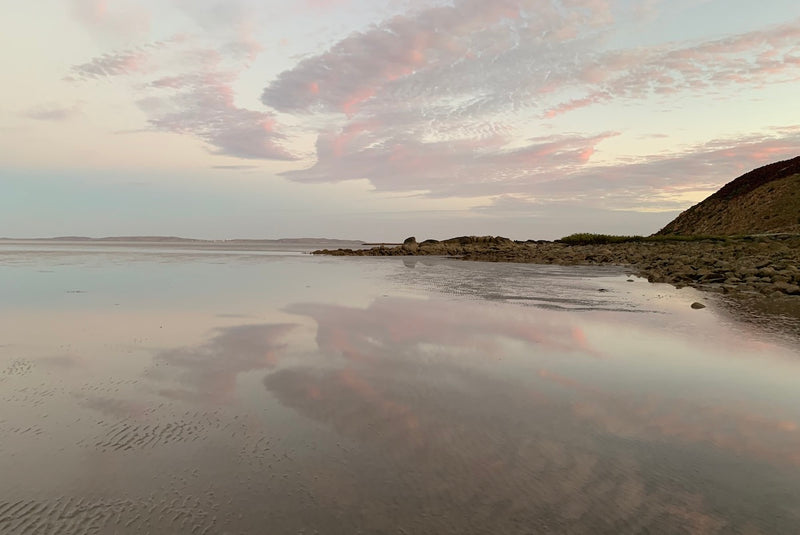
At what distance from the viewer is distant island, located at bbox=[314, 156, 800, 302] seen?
16.0m

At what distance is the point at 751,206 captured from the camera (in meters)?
50.8

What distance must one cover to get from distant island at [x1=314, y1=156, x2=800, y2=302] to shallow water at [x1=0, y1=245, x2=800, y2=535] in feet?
28.5

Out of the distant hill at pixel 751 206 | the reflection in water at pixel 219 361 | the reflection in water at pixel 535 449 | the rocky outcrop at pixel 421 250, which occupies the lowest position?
the reflection in water at pixel 219 361

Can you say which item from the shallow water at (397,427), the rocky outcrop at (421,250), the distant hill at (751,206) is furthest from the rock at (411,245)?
the shallow water at (397,427)

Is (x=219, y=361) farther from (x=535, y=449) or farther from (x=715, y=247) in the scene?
(x=715, y=247)

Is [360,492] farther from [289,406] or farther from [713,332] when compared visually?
[713,332]

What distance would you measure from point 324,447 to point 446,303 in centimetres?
819

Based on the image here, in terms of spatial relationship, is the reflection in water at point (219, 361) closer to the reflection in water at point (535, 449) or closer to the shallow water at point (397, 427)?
the shallow water at point (397, 427)

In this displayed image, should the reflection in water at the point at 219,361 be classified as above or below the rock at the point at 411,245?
below

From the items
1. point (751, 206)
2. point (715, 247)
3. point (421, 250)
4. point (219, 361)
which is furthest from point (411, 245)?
point (219, 361)

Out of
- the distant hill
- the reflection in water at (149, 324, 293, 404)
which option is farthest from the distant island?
the reflection in water at (149, 324, 293, 404)

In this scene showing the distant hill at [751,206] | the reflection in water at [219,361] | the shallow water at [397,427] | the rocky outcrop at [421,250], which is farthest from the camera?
the rocky outcrop at [421,250]

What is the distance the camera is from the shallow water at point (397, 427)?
2.57 meters

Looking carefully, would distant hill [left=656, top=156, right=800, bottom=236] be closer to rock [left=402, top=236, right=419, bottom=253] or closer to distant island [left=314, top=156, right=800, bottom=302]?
distant island [left=314, top=156, right=800, bottom=302]
